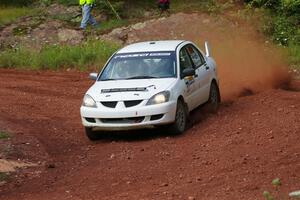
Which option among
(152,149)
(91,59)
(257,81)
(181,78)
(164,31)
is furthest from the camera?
(164,31)

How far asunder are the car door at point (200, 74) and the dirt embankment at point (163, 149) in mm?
419

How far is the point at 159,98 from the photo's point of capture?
40.9ft

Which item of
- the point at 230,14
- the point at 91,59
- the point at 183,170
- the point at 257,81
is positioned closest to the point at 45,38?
the point at 91,59

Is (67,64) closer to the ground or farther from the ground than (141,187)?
closer to the ground

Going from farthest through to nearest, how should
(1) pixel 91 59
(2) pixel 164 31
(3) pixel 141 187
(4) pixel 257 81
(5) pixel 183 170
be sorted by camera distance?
(2) pixel 164 31, (1) pixel 91 59, (4) pixel 257 81, (5) pixel 183 170, (3) pixel 141 187

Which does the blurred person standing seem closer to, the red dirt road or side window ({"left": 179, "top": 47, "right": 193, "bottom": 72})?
the red dirt road

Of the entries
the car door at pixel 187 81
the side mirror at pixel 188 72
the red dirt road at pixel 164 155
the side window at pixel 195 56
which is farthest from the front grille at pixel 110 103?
the side window at pixel 195 56

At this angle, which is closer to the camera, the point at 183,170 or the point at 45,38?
A: the point at 183,170

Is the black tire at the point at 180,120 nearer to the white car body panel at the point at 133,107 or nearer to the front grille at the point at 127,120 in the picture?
the white car body panel at the point at 133,107

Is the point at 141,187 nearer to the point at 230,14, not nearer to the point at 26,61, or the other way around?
the point at 26,61

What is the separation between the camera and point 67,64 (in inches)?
938

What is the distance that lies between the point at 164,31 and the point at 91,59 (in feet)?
12.1

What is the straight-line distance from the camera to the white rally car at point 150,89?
12383mm

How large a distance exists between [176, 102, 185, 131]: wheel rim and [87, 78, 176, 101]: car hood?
467 millimetres
